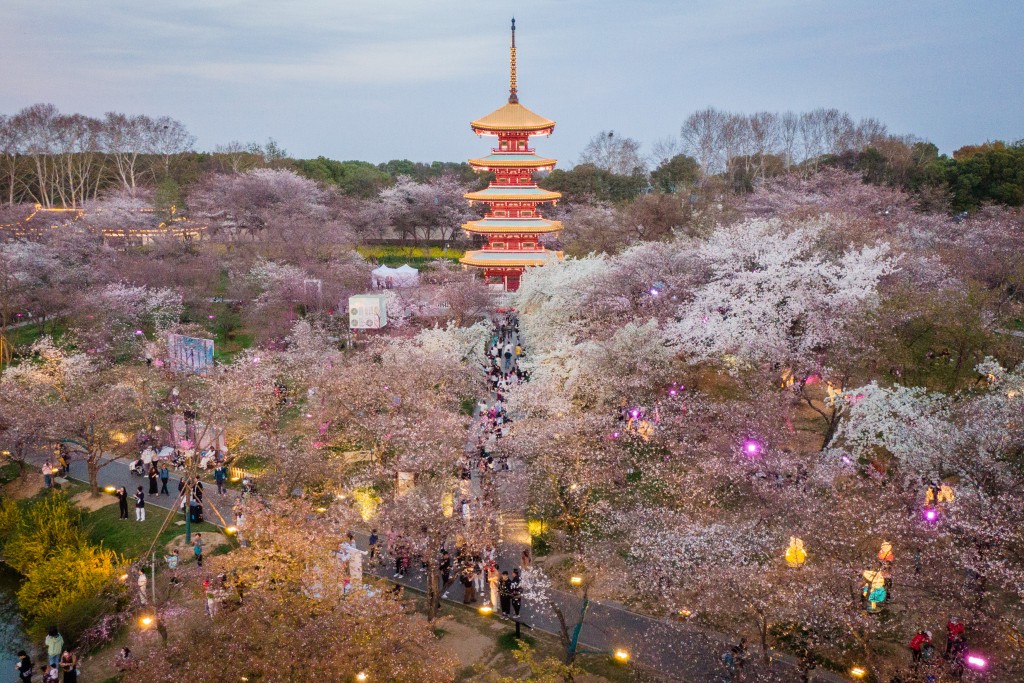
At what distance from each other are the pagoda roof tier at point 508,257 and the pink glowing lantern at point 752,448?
28.3m

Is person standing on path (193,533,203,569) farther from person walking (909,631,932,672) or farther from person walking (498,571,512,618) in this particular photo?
person walking (909,631,932,672)

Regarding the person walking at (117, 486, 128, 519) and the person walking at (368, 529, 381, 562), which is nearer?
the person walking at (368, 529, 381, 562)

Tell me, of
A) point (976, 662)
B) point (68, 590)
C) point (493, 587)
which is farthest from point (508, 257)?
point (976, 662)

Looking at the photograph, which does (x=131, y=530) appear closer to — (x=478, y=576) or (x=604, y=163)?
(x=478, y=576)

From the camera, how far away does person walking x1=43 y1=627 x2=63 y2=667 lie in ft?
50.9

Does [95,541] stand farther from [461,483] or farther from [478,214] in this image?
[478,214]

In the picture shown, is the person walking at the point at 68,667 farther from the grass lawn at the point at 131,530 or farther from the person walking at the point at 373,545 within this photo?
the person walking at the point at 373,545

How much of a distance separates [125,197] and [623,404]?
48844 mm

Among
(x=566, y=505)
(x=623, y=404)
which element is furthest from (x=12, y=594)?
(x=623, y=404)

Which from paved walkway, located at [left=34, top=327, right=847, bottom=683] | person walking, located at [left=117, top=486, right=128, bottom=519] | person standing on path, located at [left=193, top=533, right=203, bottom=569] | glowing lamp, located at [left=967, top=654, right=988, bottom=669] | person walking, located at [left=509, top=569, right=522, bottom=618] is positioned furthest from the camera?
person walking, located at [left=117, top=486, right=128, bottom=519]

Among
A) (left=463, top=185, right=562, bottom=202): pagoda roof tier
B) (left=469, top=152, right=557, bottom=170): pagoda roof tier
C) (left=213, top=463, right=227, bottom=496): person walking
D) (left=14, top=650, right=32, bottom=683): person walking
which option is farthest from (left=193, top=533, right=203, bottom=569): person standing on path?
(left=469, top=152, right=557, bottom=170): pagoda roof tier

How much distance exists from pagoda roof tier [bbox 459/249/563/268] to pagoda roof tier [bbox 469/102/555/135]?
8075 mm

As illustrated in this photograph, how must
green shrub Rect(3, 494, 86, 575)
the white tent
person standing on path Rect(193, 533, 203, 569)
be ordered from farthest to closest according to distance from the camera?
1. the white tent
2. green shrub Rect(3, 494, 86, 575)
3. person standing on path Rect(193, 533, 203, 569)

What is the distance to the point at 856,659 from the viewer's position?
1396 cm
